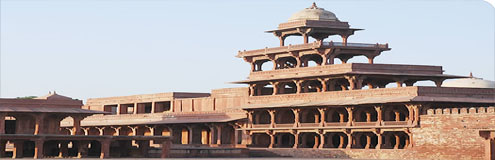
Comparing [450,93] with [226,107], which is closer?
[450,93]

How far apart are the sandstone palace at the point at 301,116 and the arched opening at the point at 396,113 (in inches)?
3.9

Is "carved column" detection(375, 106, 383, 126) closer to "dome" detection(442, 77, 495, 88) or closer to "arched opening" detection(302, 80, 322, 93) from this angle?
"arched opening" detection(302, 80, 322, 93)

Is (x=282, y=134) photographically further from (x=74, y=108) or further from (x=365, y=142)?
(x=74, y=108)

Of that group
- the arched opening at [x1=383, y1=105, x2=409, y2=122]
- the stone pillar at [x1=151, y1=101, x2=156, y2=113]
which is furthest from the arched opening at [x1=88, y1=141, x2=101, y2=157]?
the stone pillar at [x1=151, y1=101, x2=156, y2=113]

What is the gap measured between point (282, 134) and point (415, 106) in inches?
792

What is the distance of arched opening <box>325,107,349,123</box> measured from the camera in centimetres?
8899

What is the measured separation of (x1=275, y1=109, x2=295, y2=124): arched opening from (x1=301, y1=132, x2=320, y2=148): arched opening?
7.18ft

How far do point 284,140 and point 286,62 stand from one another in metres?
8.95

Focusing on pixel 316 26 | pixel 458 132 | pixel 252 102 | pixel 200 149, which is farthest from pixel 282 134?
pixel 458 132

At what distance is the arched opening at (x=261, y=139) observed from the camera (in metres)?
97.8

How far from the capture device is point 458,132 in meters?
73.4

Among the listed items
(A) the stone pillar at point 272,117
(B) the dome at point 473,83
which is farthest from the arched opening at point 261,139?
(B) the dome at point 473,83

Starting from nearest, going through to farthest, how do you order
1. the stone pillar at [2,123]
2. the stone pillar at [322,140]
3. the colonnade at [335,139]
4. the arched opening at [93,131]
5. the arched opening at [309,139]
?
the stone pillar at [2,123] < the colonnade at [335,139] < the stone pillar at [322,140] < the arched opening at [309,139] < the arched opening at [93,131]

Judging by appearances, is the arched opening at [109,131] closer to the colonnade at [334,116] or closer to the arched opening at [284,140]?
the colonnade at [334,116]
